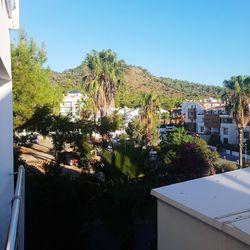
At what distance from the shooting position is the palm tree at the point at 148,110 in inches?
1309

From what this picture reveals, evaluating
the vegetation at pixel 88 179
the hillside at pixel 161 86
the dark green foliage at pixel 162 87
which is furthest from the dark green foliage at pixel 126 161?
the hillside at pixel 161 86

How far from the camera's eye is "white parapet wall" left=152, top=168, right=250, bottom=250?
2119mm

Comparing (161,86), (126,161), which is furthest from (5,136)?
(161,86)

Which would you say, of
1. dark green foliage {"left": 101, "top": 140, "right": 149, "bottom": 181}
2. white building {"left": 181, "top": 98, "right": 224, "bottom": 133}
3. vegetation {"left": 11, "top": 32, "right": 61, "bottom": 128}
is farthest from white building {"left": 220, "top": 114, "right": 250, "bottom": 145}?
dark green foliage {"left": 101, "top": 140, "right": 149, "bottom": 181}

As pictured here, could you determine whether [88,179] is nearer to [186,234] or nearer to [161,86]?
[186,234]

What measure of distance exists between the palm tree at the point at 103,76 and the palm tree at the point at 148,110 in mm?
4834

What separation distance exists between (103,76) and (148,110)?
680cm

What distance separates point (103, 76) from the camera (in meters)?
28.9

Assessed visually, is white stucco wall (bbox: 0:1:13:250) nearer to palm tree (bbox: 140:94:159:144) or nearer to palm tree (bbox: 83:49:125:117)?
palm tree (bbox: 83:49:125:117)

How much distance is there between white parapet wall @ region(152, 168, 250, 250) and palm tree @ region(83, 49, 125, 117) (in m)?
24.9

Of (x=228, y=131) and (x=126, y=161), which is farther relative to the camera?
(x=228, y=131)

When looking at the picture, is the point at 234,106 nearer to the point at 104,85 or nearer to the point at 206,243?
the point at 104,85

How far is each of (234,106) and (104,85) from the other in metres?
10.9

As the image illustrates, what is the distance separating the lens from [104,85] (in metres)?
28.7
